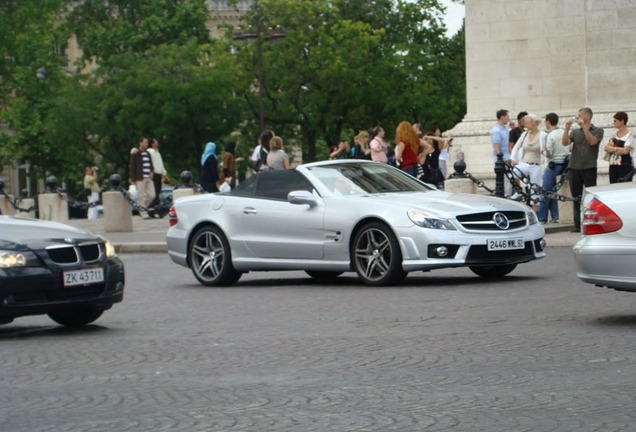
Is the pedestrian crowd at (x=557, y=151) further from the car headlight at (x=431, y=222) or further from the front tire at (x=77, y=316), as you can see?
the front tire at (x=77, y=316)

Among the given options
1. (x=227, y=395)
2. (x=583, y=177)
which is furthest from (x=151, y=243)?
(x=227, y=395)

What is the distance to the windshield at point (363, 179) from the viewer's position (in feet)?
56.1

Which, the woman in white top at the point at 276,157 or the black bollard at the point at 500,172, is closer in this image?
the black bollard at the point at 500,172

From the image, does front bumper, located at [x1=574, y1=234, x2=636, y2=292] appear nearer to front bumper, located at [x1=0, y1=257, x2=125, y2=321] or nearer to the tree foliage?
front bumper, located at [x1=0, y1=257, x2=125, y2=321]

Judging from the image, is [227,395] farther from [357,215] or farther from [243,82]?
[243,82]

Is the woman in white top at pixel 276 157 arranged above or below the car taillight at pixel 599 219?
above

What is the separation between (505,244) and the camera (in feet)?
52.6

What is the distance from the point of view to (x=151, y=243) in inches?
1013

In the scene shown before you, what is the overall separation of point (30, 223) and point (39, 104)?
67287mm

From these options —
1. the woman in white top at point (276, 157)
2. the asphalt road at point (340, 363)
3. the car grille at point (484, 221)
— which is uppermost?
the woman in white top at point (276, 157)

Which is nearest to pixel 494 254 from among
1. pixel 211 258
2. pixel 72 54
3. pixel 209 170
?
pixel 211 258

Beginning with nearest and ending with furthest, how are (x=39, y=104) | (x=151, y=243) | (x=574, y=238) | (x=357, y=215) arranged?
(x=357, y=215) → (x=574, y=238) → (x=151, y=243) → (x=39, y=104)

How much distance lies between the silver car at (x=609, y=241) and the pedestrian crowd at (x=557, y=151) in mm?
10157

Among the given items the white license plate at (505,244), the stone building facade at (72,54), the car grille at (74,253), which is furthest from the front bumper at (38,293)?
the stone building facade at (72,54)
